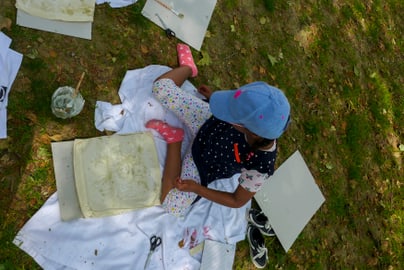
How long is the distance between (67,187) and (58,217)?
218 millimetres

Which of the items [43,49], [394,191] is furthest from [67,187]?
[394,191]

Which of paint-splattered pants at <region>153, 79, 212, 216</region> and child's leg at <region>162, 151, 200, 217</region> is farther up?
→ paint-splattered pants at <region>153, 79, 212, 216</region>

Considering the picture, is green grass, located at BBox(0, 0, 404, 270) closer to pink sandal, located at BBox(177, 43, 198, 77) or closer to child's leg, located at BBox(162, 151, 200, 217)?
pink sandal, located at BBox(177, 43, 198, 77)

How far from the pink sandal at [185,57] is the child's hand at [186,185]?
106 cm

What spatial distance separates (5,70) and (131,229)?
1.50 m

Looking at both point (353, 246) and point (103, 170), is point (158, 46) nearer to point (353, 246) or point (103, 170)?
point (103, 170)

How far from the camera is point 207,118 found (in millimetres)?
3166

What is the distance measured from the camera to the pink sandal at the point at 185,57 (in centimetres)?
349

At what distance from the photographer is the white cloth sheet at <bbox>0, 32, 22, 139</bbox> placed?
275cm

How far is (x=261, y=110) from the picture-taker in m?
2.25

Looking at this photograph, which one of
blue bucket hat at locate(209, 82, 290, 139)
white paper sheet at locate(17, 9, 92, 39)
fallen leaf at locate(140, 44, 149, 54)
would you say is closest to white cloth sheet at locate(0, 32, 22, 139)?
white paper sheet at locate(17, 9, 92, 39)

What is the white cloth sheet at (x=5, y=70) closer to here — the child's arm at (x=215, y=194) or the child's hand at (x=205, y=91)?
the child's arm at (x=215, y=194)

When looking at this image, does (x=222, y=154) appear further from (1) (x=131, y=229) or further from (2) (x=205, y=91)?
(1) (x=131, y=229)

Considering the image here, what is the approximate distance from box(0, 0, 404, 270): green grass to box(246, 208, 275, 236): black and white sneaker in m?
0.21
